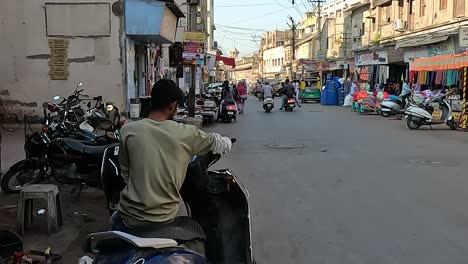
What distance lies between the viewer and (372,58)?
34219 mm

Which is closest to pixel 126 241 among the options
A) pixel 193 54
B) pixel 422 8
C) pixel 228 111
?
pixel 228 111

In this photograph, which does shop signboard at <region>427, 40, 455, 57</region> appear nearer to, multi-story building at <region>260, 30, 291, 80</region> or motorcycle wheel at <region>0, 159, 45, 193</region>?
motorcycle wheel at <region>0, 159, 45, 193</region>

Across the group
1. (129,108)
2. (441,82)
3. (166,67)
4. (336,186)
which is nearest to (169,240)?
(336,186)

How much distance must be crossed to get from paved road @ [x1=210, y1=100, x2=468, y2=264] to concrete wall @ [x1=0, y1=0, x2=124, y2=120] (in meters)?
5.08

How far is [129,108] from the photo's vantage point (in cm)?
1711

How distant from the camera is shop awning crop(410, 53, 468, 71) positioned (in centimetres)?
1875

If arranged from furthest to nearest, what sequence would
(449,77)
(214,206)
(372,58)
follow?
(372,58) < (449,77) < (214,206)

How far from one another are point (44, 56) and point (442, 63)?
14.3m

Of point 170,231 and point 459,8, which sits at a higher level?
point 459,8

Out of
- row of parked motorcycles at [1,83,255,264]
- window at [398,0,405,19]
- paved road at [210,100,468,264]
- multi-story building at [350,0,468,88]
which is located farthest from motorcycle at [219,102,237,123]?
window at [398,0,405,19]

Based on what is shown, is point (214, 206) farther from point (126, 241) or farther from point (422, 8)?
point (422, 8)

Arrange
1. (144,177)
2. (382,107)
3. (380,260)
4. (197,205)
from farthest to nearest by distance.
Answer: (382,107) < (380,260) < (197,205) < (144,177)

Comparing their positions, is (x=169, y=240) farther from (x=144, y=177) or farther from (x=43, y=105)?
(x=43, y=105)

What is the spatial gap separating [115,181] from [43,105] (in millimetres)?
13241
